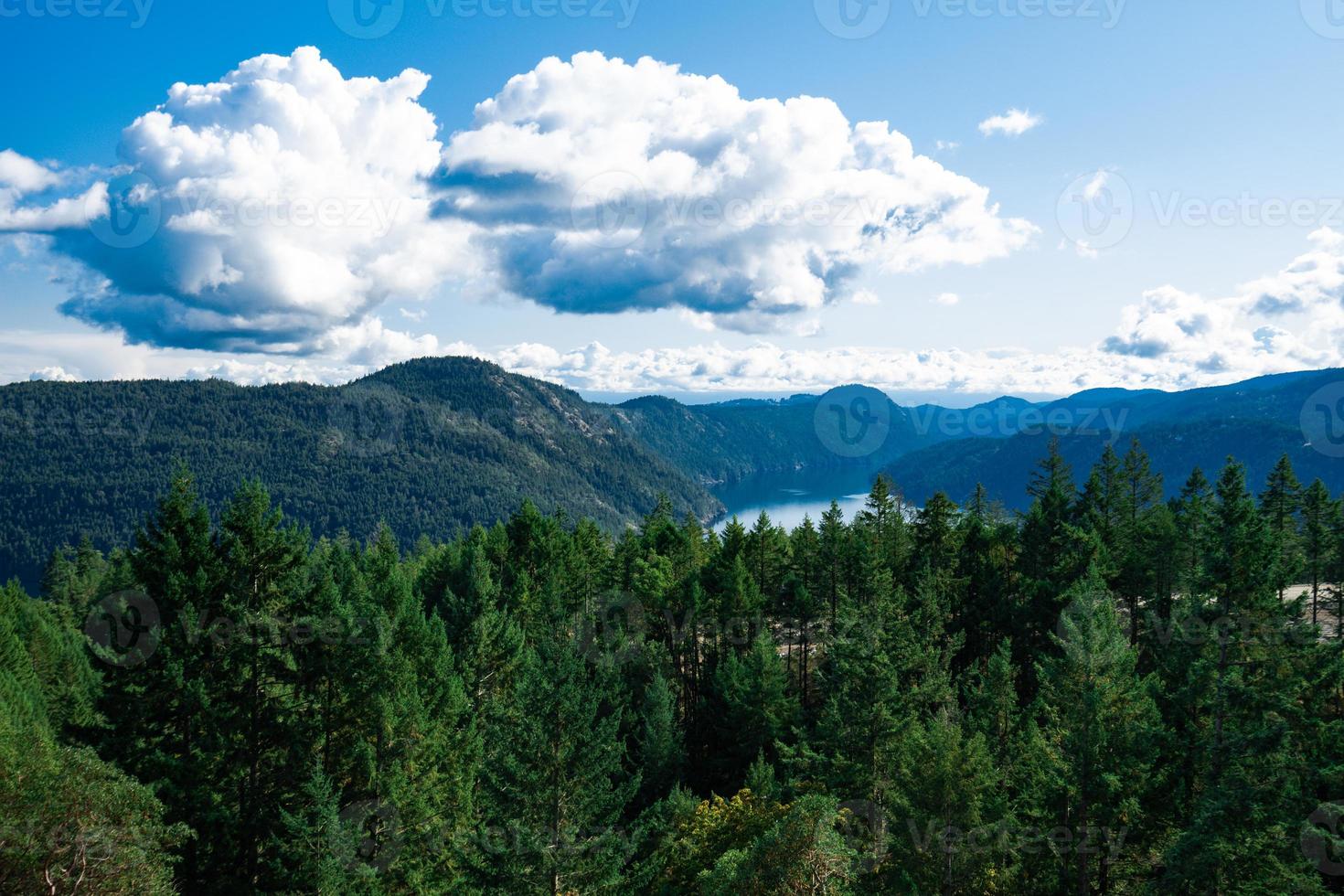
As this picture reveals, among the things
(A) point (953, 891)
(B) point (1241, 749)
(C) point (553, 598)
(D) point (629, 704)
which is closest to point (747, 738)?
(D) point (629, 704)

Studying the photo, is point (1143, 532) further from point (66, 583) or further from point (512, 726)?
point (66, 583)
